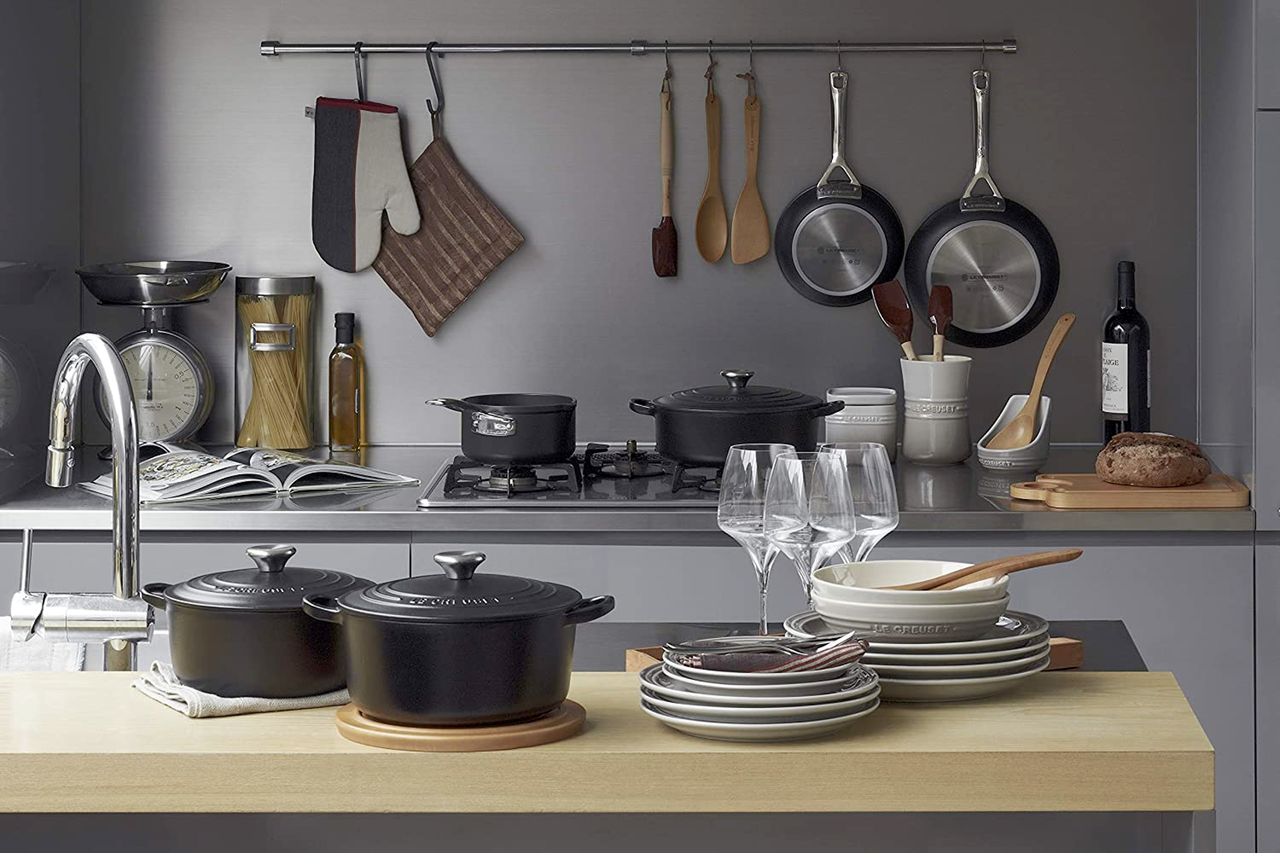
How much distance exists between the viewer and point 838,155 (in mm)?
3131

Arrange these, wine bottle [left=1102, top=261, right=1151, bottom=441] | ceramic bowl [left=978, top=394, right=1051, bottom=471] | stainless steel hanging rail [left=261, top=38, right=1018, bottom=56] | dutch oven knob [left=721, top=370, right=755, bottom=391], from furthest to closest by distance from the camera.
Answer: stainless steel hanging rail [left=261, top=38, right=1018, bottom=56]
wine bottle [left=1102, top=261, right=1151, bottom=441]
ceramic bowl [left=978, top=394, right=1051, bottom=471]
dutch oven knob [left=721, top=370, right=755, bottom=391]

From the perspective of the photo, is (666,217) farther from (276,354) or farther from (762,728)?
(762,728)

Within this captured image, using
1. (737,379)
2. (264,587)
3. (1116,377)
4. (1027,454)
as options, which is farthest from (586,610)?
(1116,377)

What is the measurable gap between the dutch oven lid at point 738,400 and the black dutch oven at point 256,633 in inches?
55.2

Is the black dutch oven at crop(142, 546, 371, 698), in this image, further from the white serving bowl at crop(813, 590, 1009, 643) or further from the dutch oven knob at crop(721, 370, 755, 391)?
the dutch oven knob at crop(721, 370, 755, 391)

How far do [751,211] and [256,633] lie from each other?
7.02ft

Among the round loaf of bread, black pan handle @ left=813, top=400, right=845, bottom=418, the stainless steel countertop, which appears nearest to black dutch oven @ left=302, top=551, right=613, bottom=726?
the stainless steel countertop

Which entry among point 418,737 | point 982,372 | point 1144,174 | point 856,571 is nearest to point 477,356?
point 982,372

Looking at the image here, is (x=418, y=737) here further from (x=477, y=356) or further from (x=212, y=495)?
(x=477, y=356)

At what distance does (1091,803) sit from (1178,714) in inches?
5.9

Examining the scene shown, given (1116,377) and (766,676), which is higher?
(1116,377)

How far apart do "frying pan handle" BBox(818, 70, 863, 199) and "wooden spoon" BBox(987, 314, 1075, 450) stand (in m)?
0.51

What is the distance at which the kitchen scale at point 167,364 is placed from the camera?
3.02 meters

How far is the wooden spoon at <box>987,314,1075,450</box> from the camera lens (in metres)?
2.88
